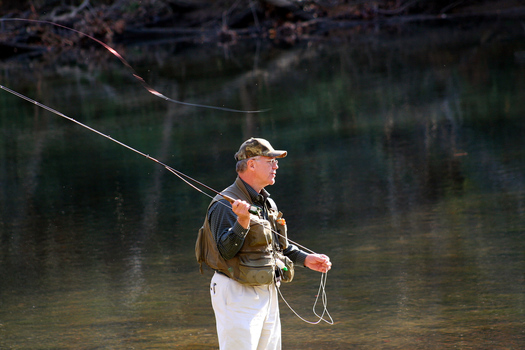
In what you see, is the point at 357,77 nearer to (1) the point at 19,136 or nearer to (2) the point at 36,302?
(1) the point at 19,136

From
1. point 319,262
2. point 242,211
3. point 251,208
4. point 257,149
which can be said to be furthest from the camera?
point 319,262

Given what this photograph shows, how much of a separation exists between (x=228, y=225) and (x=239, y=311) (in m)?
0.45

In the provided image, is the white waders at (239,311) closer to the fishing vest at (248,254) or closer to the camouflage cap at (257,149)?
the fishing vest at (248,254)

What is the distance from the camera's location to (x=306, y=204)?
8.54 meters

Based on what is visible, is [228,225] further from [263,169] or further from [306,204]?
[306,204]

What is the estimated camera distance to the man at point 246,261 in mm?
3846

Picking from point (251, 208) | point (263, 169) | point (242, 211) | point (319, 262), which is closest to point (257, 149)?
point (263, 169)

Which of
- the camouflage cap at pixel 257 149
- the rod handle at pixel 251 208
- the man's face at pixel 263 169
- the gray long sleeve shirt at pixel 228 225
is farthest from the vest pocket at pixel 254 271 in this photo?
the camouflage cap at pixel 257 149

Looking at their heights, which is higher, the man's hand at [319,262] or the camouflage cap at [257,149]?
the camouflage cap at [257,149]

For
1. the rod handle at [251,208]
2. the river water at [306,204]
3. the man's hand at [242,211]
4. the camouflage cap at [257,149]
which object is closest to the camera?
the man's hand at [242,211]

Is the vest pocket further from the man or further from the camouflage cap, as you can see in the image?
the camouflage cap

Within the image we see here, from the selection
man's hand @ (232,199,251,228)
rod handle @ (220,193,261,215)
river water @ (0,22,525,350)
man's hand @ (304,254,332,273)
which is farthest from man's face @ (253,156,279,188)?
river water @ (0,22,525,350)

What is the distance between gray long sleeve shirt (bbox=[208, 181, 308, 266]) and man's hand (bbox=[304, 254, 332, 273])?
1.24 feet

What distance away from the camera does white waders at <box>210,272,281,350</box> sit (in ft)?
12.6
